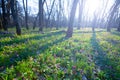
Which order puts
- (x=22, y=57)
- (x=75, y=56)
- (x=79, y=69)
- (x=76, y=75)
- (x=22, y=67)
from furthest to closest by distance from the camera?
(x=75, y=56) < (x=22, y=57) < (x=79, y=69) < (x=76, y=75) < (x=22, y=67)

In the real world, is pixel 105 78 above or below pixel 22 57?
below

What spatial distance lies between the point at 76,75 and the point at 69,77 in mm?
350

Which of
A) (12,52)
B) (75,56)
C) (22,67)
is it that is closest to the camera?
(22,67)

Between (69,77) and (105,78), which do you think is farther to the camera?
(105,78)

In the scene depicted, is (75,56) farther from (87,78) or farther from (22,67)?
(22,67)

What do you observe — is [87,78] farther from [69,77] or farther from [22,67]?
[22,67]

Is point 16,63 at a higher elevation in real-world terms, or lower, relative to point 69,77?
higher

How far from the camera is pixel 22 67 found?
17.7ft

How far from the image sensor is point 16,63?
19.7 ft

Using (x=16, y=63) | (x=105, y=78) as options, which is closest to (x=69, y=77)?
(x=105, y=78)

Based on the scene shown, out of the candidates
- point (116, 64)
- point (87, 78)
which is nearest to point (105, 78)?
point (87, 78)

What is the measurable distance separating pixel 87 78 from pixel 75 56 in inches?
90.7

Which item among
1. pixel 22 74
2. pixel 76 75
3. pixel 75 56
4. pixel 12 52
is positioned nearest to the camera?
pixel 22 74

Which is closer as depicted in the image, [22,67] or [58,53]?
[22,67]
